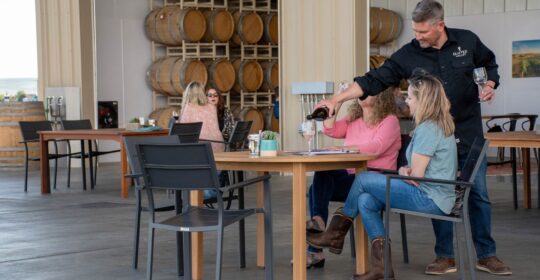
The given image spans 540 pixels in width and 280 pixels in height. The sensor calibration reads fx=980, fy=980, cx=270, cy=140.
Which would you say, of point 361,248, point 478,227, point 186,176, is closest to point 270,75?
point 478,227

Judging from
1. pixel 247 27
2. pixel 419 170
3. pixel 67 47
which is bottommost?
pixel 419 170

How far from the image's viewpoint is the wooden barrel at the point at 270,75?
17.4m

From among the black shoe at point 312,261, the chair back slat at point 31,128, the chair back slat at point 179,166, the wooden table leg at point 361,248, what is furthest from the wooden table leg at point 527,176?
the chair back slat at point 31,128

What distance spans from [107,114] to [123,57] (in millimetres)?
1117

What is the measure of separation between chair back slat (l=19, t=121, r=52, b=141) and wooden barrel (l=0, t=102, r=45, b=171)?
3.02m

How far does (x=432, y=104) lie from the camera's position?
5.64 m

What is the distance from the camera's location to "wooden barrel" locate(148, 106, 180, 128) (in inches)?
661

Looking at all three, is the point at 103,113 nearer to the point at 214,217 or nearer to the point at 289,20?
the point at 289,20

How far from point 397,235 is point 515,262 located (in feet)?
4.65

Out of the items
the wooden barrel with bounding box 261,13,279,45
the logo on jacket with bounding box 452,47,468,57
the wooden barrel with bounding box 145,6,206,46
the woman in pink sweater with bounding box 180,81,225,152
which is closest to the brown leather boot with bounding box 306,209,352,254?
the logo on jacket with bounding box 452,47,468,57

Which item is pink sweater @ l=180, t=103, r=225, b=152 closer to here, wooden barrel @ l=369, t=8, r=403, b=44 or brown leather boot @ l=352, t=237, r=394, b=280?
brown leather boot @ l=352, t=237, r=394, b=280

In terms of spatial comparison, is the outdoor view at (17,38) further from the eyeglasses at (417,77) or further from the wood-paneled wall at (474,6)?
the eyeglasses at (417,77)

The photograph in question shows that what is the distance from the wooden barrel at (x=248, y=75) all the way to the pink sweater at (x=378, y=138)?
1051 centimetres

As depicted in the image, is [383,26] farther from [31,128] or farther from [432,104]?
[432,104]
